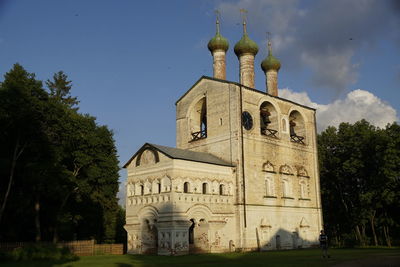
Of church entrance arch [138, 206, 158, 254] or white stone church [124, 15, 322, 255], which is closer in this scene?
white stone church [124, 15, 322, 255]

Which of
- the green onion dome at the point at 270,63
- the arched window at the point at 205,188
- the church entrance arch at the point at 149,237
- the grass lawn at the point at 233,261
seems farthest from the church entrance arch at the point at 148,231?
the green onion dome at the point at 270,63

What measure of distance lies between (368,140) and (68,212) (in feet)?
80.5

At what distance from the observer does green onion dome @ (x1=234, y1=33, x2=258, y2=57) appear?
101 feet

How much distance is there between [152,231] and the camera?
2511 cm

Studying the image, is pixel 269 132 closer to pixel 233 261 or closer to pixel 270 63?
pixel 270 63

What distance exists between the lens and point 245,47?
1216 inches

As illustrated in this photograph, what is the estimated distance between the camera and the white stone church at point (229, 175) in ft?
78.7

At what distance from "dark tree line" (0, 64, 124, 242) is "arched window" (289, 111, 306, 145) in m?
A: 13.9

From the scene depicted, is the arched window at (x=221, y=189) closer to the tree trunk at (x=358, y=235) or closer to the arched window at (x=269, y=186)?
the arched window at (x=269, y=186)

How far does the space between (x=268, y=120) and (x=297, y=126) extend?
3.53 metres

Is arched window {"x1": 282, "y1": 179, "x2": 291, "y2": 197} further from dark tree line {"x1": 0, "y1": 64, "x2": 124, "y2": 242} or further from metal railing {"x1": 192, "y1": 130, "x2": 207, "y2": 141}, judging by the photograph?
dark tree line {"x1": 0, "y1": 64, "x2": 124, "y2": 242}

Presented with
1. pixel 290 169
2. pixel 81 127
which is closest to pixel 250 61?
pixel 290 169

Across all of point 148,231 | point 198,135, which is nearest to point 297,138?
point 198,135

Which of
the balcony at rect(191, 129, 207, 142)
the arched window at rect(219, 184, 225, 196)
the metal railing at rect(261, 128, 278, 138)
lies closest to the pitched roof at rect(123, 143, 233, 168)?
the arched window at rect(219, 184, 225, 196)
